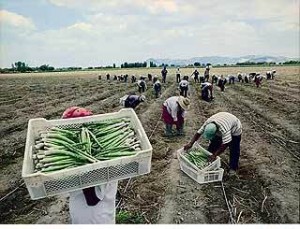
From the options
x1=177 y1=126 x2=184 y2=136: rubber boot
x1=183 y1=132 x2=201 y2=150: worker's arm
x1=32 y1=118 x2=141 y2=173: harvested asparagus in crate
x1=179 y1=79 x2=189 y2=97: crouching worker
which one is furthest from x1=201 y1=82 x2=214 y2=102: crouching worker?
x1=32 y1=118 x2=141 y2=173: harvested asparagus in crate

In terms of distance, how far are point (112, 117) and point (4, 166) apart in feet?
2.59

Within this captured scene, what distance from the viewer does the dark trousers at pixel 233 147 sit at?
2.46 meters

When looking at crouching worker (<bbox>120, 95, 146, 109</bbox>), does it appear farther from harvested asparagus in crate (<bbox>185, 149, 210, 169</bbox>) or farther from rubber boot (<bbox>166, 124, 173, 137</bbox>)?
harvested asparagus in crate (<bbox>185, 149, 210, 169</bbox>)

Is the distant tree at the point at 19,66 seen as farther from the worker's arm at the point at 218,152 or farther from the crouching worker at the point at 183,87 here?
the worker's arm at the point at 218,152

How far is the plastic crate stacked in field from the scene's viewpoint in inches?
90.6

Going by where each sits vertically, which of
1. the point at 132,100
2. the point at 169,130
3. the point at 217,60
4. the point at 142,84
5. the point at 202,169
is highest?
the point at 217,60

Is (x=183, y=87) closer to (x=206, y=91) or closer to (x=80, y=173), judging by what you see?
(x=206, y=91)

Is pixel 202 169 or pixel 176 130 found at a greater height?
pixel 176 130

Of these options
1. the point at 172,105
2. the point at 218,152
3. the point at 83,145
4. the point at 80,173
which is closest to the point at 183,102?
the point at 172,105

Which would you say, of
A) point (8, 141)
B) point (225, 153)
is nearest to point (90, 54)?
point (8, 141)

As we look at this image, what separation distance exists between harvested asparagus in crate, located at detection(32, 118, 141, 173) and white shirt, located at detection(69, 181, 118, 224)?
0.38ft

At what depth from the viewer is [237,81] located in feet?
9.12

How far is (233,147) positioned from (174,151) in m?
0.40

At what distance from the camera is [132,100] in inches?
107
